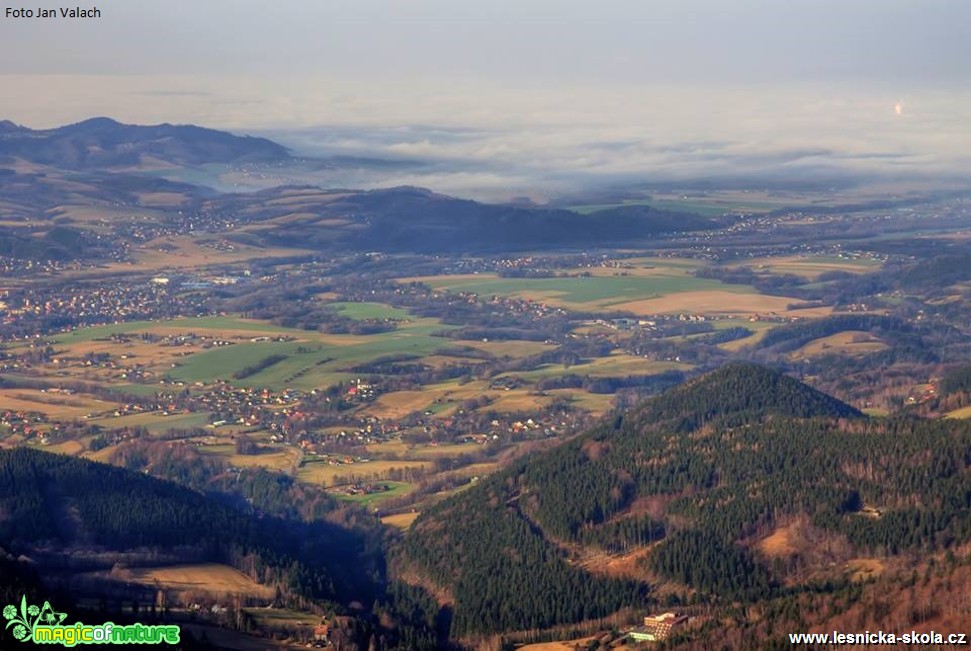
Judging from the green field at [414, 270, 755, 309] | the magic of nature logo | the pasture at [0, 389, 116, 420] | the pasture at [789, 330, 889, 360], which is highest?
the magic of nature logo

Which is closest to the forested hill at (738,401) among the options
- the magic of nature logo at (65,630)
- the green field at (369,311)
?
the magic of nature logo at (65,630)

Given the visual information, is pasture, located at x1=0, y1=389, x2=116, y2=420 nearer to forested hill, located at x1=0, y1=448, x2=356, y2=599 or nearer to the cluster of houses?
forested hill, located at x1=0, y1=448, x2=356, y2=599

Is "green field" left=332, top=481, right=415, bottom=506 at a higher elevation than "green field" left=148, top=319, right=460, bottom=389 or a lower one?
lower

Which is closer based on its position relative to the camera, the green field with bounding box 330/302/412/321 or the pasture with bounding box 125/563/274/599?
the pasture with bounding box 125/563/274/599

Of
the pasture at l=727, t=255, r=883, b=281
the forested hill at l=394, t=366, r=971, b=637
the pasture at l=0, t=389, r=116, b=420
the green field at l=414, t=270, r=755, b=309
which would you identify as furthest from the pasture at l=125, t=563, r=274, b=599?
the pasture at l=727, t=255, r=883, b=281

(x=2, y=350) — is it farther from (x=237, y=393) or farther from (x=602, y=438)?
(x=602, y=438)

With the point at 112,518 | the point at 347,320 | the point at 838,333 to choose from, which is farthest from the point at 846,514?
the point at 347,320

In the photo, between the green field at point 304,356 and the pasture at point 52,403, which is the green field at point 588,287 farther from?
the pasture at point 52,403
